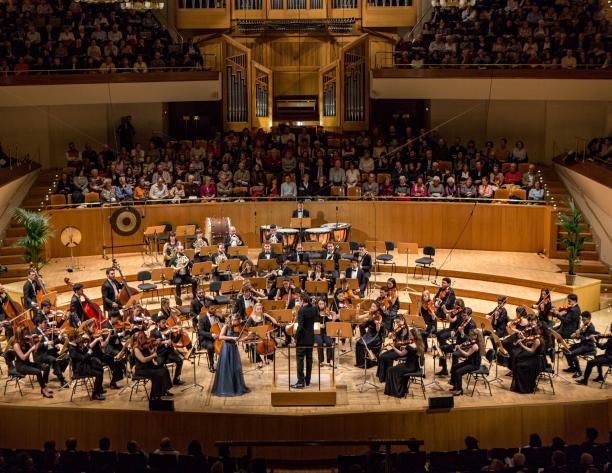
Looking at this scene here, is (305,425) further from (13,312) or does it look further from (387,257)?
(387,257)

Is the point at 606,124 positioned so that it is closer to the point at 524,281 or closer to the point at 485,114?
the point at 485,114

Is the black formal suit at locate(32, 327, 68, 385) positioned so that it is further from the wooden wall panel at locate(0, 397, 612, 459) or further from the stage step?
the stage step

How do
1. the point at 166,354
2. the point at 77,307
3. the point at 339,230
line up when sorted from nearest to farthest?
the point at 166,354
the point at 77,307
the point at 339,230

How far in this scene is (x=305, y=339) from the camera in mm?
11953

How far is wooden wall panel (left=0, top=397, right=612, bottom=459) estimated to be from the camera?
1123 centimetres

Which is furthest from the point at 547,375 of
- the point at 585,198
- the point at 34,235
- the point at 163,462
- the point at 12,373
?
the point at 34,235

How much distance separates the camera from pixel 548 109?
21953 millimetres

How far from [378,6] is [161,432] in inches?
566

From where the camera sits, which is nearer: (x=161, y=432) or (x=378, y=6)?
(x=161, y=432)

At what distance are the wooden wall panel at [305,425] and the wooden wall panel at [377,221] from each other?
7.06m

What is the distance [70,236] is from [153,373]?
21.1 ft

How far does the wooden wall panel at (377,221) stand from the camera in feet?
60.0

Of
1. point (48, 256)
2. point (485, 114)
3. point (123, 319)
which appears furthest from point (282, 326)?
point (485, 114)

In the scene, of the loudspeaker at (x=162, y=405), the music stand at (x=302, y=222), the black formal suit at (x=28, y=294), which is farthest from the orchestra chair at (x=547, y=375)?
the black formal suit at (x=28, y=294)
